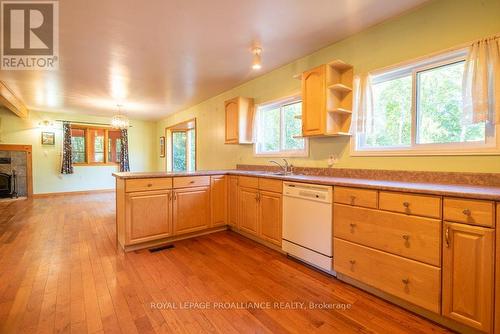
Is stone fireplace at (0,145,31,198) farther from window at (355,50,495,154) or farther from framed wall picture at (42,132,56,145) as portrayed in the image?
window at (355,50,495,154)

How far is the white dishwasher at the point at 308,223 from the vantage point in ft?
7.20

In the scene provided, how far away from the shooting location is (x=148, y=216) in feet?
9.47

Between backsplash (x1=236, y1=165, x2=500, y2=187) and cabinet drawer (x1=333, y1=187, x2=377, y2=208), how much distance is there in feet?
1.64

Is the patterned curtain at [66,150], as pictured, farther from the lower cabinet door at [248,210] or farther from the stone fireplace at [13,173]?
the lower cabinet door at [248,210]

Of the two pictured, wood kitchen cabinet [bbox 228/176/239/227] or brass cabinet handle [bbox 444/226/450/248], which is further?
wood kitchen cabinet [bbox 228/176/239/227]

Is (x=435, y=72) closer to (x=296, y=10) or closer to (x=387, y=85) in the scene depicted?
(x=387, y=85)

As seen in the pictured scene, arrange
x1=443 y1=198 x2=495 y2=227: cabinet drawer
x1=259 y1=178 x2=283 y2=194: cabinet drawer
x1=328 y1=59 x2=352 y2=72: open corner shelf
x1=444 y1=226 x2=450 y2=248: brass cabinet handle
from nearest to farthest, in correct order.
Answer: x1=443 y1=198 x2=495 y2=227: cabinet drawer → x1=444 y1=226 x2=450 y2=248: brass cabinet handle → x1=328 y1=59 x2=352 y2=72: open corner shelf → x1=259 y1=178 x2=283 y2=194: cabinet drawer

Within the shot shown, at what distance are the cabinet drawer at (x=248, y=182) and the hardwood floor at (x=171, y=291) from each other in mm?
753

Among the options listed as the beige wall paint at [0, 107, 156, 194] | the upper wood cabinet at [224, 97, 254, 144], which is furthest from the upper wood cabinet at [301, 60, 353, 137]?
the beige wall paint at [0, 107, 156, 194]

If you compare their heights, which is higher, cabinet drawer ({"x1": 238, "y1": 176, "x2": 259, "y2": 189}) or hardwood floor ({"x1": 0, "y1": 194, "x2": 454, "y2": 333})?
cabinet drawer ({"x1": 238, "y1": 176, "x2": 259, "y2": 189})

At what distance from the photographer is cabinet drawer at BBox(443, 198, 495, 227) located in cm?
134

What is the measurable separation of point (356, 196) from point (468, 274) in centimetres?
80

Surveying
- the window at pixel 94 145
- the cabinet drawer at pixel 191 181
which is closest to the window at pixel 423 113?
the cabinet drawer at pixel 191 181

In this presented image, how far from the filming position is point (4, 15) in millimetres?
2213
